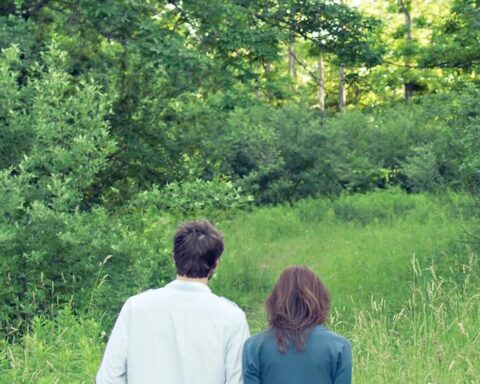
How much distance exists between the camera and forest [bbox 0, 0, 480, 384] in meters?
8.06

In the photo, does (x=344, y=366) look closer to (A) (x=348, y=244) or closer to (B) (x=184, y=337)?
(B) (x=184, y=337)

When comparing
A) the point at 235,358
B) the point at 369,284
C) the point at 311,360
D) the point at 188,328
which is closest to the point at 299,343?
the point at 311,360

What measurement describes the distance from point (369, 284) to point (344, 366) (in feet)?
32.7

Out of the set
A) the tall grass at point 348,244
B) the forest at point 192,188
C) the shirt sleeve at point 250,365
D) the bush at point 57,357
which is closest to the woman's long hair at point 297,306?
the shirt sleeve at point 250,365

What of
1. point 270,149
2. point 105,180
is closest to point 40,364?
point 105,180

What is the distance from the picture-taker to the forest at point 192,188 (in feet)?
26.5

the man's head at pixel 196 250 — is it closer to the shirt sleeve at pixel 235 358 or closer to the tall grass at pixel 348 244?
the shirt sleeve at pixel 235 358

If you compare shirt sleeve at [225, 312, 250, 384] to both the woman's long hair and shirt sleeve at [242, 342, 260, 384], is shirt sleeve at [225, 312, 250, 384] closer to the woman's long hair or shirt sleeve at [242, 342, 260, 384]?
shirt sleeve at [242, 342, 260, 384]

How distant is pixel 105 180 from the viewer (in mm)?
13031

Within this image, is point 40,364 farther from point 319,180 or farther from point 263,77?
point 319,180

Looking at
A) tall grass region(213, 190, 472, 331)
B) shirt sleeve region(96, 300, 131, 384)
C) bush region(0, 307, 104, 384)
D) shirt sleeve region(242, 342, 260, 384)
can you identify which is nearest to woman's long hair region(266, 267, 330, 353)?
shirt sleeve region(242, 342, 260, 384)

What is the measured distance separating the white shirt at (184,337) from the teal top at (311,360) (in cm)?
18

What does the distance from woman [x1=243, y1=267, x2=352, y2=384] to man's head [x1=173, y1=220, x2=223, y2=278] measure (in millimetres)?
315

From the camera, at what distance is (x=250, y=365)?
3943 millimetres
